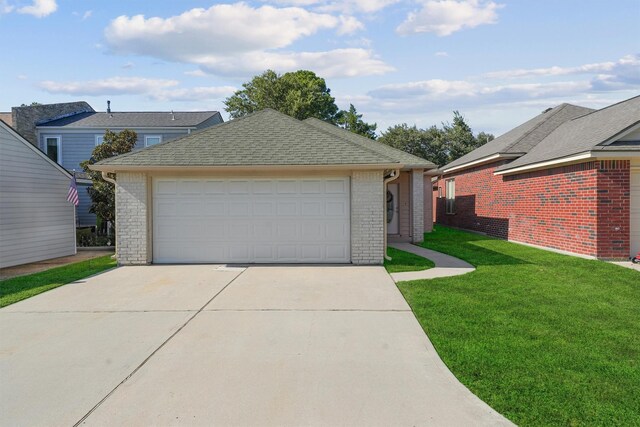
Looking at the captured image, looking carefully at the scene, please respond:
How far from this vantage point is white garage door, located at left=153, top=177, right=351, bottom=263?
10.8 meters

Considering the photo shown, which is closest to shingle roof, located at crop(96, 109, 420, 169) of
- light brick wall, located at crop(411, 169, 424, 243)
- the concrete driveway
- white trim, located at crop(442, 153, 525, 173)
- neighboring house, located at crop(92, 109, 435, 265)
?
neighboring house, located at crop(92, 109, 435, 265)

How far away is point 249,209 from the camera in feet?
35.8

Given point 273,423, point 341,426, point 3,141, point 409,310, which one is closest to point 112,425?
point 273,423

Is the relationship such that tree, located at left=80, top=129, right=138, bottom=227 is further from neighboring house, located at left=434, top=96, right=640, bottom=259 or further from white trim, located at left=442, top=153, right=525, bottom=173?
neighboring house, located at left=434, top=96, right=640, bottom=259

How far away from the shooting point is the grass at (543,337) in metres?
3.55

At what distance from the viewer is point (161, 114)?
24.6m

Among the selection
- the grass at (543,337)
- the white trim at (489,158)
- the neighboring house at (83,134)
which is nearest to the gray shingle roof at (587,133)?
the white trim at (489,158)

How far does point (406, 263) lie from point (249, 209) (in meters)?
4.18

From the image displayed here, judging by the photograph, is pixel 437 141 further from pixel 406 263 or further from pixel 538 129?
pixel 406 263

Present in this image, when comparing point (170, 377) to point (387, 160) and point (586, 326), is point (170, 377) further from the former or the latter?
point (387, 160)

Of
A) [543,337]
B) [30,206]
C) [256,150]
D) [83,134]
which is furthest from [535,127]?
[83,134]

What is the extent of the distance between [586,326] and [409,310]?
90.3 inches

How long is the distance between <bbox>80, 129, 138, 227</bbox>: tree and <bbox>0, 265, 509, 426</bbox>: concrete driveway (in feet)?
29.0

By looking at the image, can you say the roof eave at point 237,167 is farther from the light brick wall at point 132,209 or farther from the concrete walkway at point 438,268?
the concrete walkway at point 438,268
